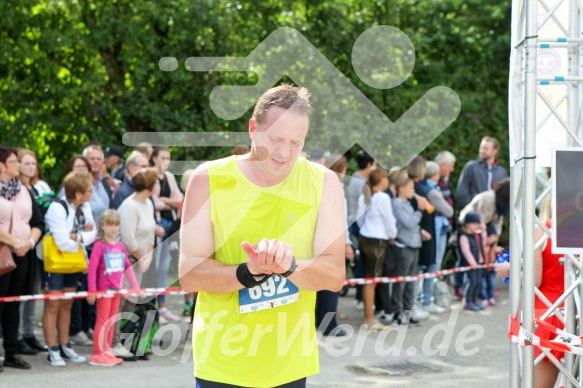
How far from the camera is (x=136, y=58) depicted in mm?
14828

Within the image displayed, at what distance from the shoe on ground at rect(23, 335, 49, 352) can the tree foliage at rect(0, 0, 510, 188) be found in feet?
17.1

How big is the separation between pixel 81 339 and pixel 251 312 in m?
6.09

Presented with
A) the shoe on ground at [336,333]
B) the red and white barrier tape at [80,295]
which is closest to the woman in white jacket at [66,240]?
the red and white barrier tape at [80,295]

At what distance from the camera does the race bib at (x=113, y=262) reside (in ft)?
28.1

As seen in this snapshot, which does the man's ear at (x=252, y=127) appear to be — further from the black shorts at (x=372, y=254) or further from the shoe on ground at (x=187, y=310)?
the black shorts at (x=372, y=254)

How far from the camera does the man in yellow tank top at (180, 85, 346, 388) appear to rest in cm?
365

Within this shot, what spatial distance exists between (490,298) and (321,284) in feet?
32.0

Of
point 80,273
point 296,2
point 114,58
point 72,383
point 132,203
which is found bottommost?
point 72,383

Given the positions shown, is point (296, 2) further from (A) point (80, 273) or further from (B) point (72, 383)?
(B) point (72, 383)

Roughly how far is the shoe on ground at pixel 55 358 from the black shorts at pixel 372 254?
3965 millimetres

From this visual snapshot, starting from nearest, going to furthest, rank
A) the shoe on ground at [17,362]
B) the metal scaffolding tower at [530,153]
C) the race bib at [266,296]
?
1. the race bib at [266,296]
2. the metal scaffolding tower at [530,153]
3. the shoe on ground at [17,362]

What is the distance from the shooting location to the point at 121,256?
28.5 feet

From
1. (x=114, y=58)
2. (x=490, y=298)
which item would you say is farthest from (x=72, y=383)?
(x=114, y=58)

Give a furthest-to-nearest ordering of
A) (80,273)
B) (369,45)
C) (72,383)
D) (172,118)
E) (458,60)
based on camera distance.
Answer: (458,60), (369,45), (172,118), (80,273), (72,383)
